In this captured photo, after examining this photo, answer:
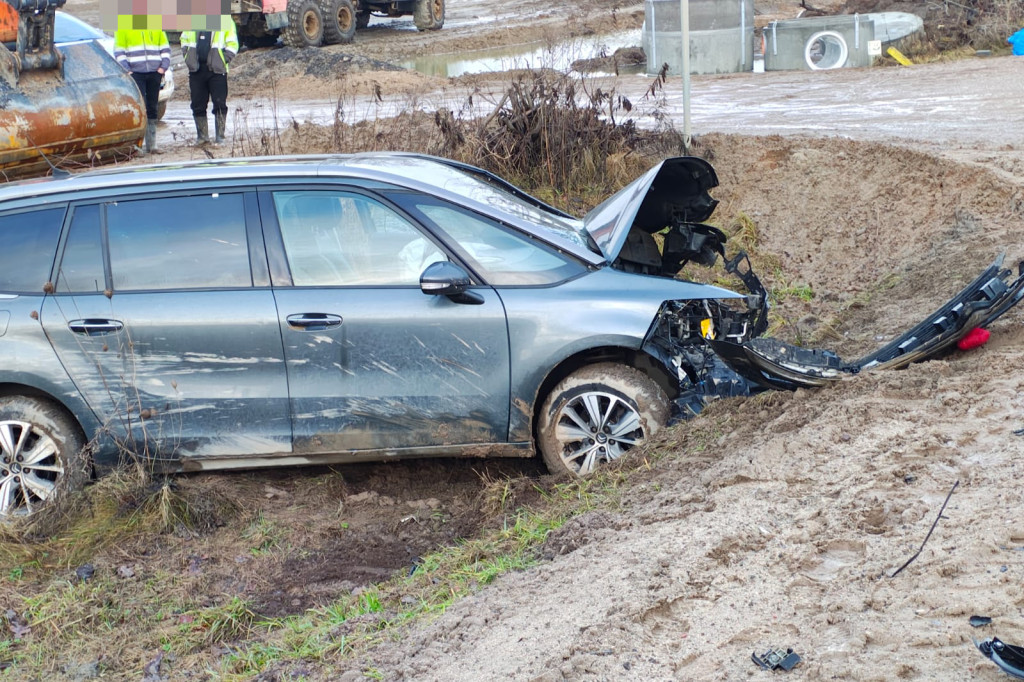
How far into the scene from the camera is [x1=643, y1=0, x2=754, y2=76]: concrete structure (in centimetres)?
1892

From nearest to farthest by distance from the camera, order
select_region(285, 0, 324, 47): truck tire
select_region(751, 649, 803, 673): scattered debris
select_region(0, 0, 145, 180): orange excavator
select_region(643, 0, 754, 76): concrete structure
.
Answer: select_region(751, 649, 803, 673): scattered debris → select_region(0, 0, 145, 180): orange excavator → select_region(643, 0, 754, 76): concrete structure → select_region(285, 0, 324, 47): truck tire

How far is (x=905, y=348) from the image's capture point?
545cm

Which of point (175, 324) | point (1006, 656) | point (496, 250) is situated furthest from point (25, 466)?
point (1006, 656)

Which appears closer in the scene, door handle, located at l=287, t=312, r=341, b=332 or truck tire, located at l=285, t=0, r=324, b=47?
door handle, located at l=287, t=312, r=341, b=332

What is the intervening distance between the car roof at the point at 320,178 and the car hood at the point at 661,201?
0.20 m

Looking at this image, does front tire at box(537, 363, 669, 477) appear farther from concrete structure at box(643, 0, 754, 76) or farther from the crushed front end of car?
concrete structure at box(643, 0, 754, 76)

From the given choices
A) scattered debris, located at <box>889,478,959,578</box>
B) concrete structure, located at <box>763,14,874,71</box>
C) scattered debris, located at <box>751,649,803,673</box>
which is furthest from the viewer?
concrete structure, located at <box>763,14,874,71</box>

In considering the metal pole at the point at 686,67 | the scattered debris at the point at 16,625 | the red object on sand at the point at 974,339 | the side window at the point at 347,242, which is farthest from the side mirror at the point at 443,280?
the metal pole at the point at 686,67

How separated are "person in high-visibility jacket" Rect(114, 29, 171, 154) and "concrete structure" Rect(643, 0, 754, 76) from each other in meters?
9.28

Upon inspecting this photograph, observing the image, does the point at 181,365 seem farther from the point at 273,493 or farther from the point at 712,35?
the point at 712,35

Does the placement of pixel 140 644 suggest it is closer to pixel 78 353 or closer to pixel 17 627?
pixel 17 627

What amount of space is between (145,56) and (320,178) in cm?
857

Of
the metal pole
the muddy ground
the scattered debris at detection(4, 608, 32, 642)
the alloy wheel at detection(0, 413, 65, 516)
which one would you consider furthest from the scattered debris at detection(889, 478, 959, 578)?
the metal pole

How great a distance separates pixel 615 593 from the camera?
3.61m
